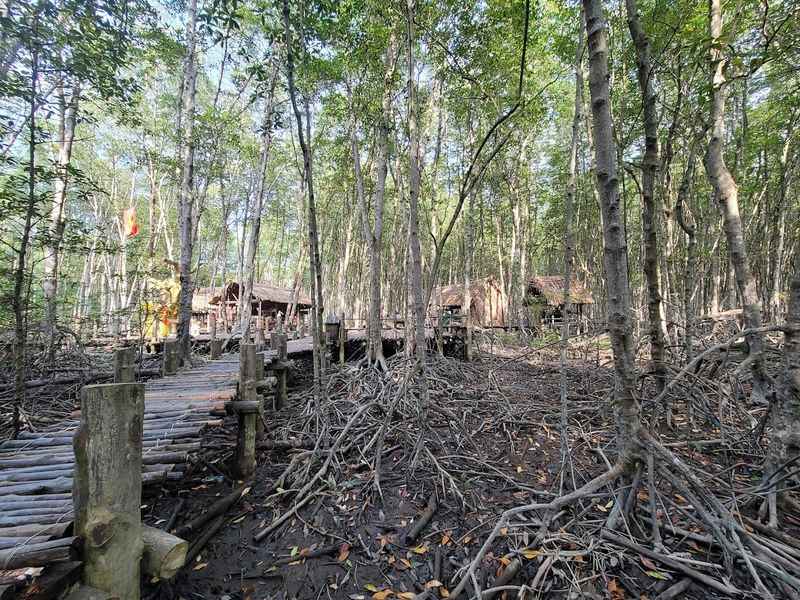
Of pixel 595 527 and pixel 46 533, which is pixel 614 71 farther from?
pixel 46 533

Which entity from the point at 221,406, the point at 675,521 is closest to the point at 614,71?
the point at 675,521

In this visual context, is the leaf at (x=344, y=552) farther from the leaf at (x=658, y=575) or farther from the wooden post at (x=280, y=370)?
the wooden post at (x=280, y=370)

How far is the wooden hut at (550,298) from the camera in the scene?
19344 millimetres

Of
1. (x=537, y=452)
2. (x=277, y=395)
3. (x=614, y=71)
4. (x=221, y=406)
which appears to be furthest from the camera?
(x=614, y=71)

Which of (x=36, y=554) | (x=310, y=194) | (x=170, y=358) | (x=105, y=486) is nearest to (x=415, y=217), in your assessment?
(x=310, y=194)

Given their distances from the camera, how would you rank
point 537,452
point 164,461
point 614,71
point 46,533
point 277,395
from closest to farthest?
point 46,533
point 164,461
point 537,452
point 277,395
point 614,71

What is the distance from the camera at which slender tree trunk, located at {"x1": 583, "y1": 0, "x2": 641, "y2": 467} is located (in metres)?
2.36

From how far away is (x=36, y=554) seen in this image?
170 centimetres

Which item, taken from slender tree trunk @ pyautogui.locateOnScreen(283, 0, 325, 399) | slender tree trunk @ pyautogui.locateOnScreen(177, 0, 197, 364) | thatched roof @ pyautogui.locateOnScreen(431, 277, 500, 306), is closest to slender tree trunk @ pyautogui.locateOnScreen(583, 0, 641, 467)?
slender tree trunk @ pyautogui.locateOnScreen(283, 0, 325, 399)

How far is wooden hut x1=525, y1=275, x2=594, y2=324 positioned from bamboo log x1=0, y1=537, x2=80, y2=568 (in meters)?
18.8

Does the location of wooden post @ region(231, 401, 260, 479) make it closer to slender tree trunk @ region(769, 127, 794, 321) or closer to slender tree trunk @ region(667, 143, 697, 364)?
slender tree trunk @ region(667, 143, 697, 364)

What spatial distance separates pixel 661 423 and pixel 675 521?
2.25 meters

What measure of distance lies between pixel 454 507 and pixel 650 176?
3696 mm

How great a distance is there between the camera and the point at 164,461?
280 cm
